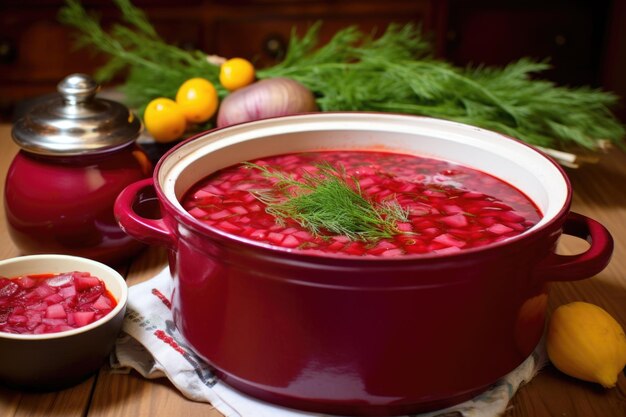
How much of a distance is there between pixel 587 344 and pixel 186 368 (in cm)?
57

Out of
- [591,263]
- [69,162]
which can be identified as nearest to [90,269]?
[69,162]

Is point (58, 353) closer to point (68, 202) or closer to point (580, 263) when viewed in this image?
point (68, 202)

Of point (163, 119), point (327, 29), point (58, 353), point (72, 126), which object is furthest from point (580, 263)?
point (327, 29)

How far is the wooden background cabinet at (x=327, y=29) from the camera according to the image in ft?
8.99

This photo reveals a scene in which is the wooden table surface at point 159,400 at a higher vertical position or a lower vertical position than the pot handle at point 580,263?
lower

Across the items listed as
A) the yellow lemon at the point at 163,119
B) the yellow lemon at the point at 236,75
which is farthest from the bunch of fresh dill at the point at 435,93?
the yellow lemon at the point at 163,119

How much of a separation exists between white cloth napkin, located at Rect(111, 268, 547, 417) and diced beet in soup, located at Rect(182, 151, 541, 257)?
181 mm

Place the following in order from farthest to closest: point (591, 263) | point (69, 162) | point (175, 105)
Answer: point (175, 105), point (69, 162), point (591, 263)

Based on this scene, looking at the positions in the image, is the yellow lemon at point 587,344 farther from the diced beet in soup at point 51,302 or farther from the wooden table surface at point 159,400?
the diced beet in soup at point 51,302

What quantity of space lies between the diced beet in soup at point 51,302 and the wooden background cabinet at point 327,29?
173cm

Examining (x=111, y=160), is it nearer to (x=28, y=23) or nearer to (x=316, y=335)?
(x=316, y=335)

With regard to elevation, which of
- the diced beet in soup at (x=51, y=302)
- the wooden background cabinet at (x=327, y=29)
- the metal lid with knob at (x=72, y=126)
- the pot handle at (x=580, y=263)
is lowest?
the wooden background cabinet at (x=327, y=29)

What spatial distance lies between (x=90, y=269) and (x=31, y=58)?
1905mm

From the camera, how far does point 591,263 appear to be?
38.0 inches
